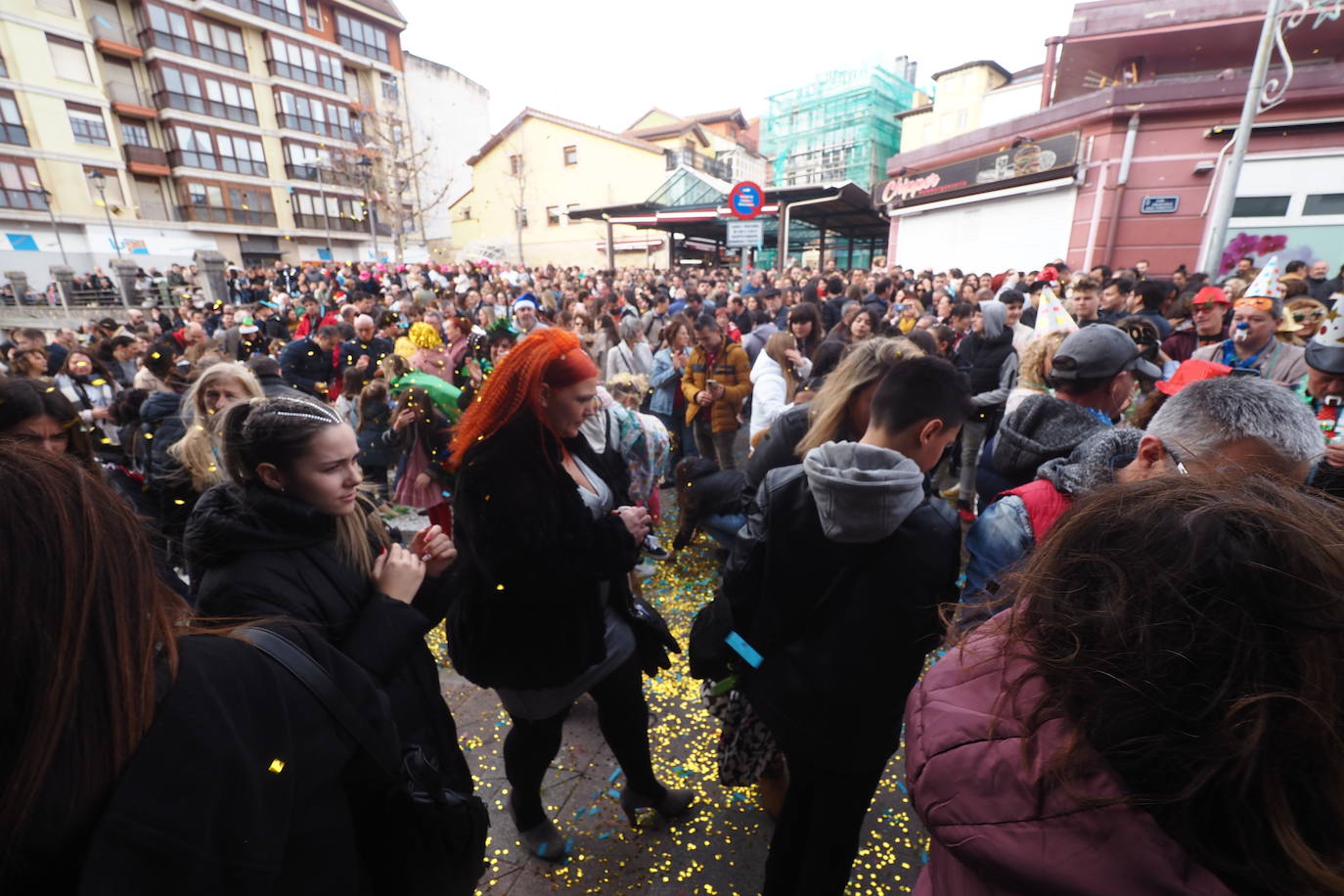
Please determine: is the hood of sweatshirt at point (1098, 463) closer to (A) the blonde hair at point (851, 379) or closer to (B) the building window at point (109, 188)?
(A) the blonde hair at point (851, 379)

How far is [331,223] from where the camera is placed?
129ft

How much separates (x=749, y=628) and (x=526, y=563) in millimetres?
785

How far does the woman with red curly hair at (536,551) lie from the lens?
196cm

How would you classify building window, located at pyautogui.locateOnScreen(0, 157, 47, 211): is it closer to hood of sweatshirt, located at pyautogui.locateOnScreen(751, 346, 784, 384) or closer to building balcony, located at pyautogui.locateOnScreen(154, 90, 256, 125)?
building balcony, located at pyautogui.locateOnScreen(154, 90, 256, 125)

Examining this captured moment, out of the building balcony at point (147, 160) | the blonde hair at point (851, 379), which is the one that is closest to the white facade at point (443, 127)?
the building balcony at point (147, 160)

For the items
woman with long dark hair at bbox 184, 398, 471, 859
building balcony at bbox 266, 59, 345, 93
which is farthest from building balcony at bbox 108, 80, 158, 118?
woman with long dark hair at bbox 184, 398, 471, 859

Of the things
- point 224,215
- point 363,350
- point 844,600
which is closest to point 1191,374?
point 844,600

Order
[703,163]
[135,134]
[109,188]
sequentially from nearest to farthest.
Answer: [109,188] < [135,134] < [703,163]

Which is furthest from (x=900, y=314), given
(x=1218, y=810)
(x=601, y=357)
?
(x=1218, y=810)

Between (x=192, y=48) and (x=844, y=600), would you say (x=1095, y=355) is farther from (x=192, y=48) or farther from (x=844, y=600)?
(x=192, y=48)

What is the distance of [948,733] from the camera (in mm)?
929

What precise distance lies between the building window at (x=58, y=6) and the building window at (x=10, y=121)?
4594mm

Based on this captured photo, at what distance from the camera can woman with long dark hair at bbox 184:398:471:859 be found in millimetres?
1436

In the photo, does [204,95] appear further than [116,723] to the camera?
Yes
